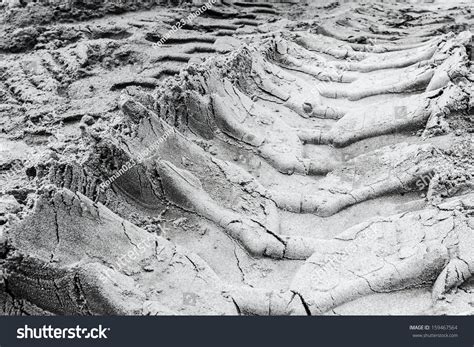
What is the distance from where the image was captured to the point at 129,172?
2.98m

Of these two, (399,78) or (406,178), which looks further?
(399,78)

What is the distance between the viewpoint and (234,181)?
328 centimetres

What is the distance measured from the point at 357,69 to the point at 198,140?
7.50ft

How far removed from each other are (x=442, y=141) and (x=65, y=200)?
8.01 feet

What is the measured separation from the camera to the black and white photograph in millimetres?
2406

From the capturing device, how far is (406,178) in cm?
324

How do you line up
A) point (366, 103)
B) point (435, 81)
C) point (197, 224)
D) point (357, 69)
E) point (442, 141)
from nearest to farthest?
1. point (197, 224)
2. point (442, 141)
3. point (435, 81)
4. point (366, 103)
5. point (357, 69)

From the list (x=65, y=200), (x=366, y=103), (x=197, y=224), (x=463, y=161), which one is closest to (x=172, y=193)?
(x=197, y=224)

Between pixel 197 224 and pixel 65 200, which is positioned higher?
pixel 65 200

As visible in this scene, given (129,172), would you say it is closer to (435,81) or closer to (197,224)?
(197,224)

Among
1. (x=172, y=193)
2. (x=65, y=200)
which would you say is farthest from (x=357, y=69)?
(x=65, y=200)

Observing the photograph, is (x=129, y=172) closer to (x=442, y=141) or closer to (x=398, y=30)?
(x=442, y=141)

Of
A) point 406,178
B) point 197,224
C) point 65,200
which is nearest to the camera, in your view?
point 65,200

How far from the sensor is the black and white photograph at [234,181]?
2406 mm
